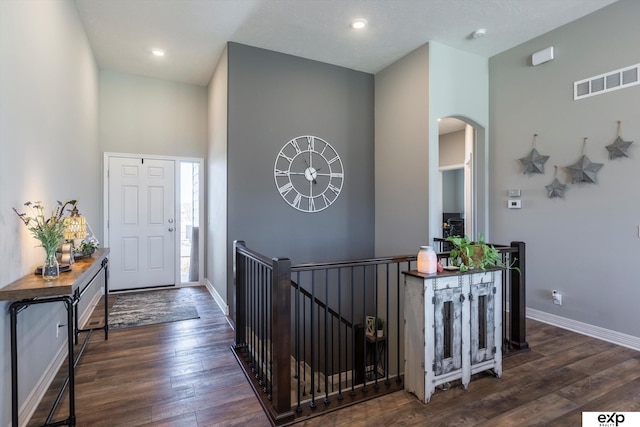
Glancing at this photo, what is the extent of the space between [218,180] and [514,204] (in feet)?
12.4

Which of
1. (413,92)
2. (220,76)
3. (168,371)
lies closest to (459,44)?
(413,92)

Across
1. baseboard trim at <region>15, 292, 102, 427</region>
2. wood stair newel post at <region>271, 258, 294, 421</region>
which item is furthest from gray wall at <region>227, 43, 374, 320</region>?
wood stair newel post at <region>271, 258, 294, 421</region>

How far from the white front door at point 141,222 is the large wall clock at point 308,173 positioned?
2192mm

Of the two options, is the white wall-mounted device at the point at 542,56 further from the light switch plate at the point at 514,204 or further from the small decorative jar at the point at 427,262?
the small decorative jar at the point at 427,262

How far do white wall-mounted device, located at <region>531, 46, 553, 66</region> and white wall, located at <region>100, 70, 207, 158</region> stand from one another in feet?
15.2

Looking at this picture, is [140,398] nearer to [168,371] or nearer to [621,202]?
[168,371]

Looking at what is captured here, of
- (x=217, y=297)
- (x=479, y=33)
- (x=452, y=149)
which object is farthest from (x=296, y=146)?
(x=452, y=149)

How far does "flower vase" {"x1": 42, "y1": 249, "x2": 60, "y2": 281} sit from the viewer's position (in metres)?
2.06

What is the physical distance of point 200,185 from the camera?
5.38 meters

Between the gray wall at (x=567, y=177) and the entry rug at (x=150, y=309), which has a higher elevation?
the gray wall at (x=567, y=177)

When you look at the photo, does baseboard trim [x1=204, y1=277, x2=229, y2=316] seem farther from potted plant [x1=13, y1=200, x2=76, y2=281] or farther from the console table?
potted plant [x1=13, y1=200, x2=76, y2=281]

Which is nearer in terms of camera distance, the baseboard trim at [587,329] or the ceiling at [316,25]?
the baseboard trim at [587,329]

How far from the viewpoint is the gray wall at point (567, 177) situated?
3.13 meters

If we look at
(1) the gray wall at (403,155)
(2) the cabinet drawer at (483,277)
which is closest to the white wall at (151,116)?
(1) the gray wall at (403,155)
